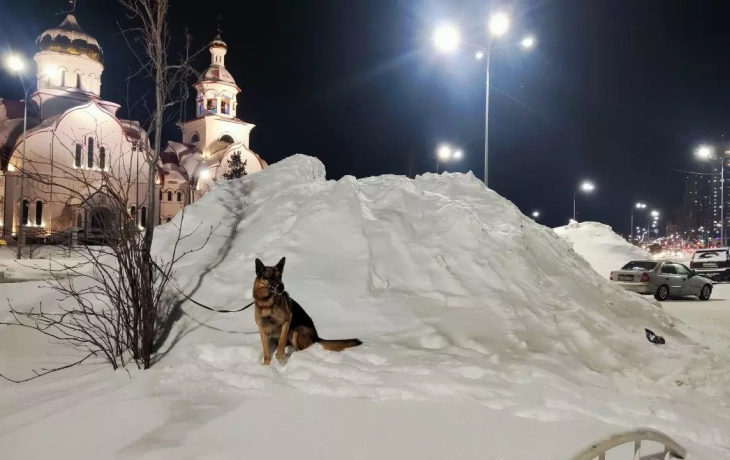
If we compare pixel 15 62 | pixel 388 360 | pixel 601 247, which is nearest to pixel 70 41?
pixel 15 62

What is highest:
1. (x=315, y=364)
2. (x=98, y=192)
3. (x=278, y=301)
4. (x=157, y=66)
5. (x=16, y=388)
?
(x=157, y=66)

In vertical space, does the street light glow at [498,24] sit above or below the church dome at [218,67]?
below

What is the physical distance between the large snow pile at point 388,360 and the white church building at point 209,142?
39.5 metres

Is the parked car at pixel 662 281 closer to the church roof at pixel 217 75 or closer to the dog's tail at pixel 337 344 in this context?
the dog's tail at pixel 337 344

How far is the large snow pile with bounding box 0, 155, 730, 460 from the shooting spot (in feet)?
12.5

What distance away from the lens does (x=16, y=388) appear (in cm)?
526

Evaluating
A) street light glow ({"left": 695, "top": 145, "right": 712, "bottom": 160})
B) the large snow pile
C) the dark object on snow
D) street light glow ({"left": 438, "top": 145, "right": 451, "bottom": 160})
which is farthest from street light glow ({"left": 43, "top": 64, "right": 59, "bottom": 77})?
street light glow ({"left": 695, "top": 145, "right": 712, "bottom": 160})

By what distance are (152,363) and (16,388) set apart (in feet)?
4.52

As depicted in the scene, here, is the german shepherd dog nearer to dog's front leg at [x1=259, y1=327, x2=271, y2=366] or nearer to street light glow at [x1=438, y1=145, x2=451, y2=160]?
dog's front leg at [x1=259, y1=327, x2=271, y2=366]

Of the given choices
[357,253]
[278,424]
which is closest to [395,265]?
[357,253]

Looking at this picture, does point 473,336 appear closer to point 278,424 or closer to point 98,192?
point 278,424

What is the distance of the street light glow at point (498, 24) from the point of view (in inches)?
576

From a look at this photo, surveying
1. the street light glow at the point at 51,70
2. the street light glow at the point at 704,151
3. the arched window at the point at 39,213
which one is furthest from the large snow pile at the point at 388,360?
the street light glow at the point at 51,70

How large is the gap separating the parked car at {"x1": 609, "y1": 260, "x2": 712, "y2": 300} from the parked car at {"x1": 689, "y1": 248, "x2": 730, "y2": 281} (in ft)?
27.3
